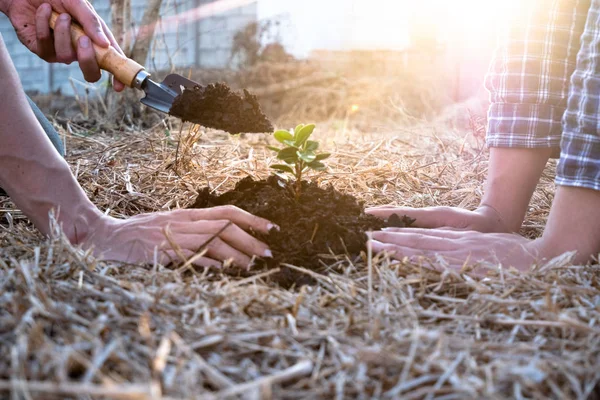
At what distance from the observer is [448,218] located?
1.72 m

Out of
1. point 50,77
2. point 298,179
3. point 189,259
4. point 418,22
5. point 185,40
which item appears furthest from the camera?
point 50,77

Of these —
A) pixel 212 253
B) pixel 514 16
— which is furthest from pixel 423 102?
pixel 212 253

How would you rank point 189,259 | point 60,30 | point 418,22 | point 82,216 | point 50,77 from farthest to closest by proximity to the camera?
point 50,77
point 418,22
point 60,30
point 82,216
point 189,259

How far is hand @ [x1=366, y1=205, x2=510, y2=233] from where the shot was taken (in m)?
1.71

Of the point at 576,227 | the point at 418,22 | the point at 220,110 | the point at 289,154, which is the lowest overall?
the point at 576,227

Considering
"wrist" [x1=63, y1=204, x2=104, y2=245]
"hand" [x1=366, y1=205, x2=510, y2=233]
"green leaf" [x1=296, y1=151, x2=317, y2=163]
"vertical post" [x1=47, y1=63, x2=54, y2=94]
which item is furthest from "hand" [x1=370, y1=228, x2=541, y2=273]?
"vertical post" [x1=47, y1=63, x2=54, y2=94]

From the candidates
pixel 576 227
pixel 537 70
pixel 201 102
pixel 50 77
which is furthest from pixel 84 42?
pixel 50 77

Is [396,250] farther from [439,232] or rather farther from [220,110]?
[220,110]

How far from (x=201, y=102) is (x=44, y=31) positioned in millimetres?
646

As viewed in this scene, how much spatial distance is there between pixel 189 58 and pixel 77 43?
7343 millimetres

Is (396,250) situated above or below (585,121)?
below

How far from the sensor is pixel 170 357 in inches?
34.6

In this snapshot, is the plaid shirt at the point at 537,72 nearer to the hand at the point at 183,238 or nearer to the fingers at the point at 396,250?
the fingers at the point at 396,250

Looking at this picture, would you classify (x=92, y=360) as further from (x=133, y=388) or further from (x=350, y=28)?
(x=350, y=28)
